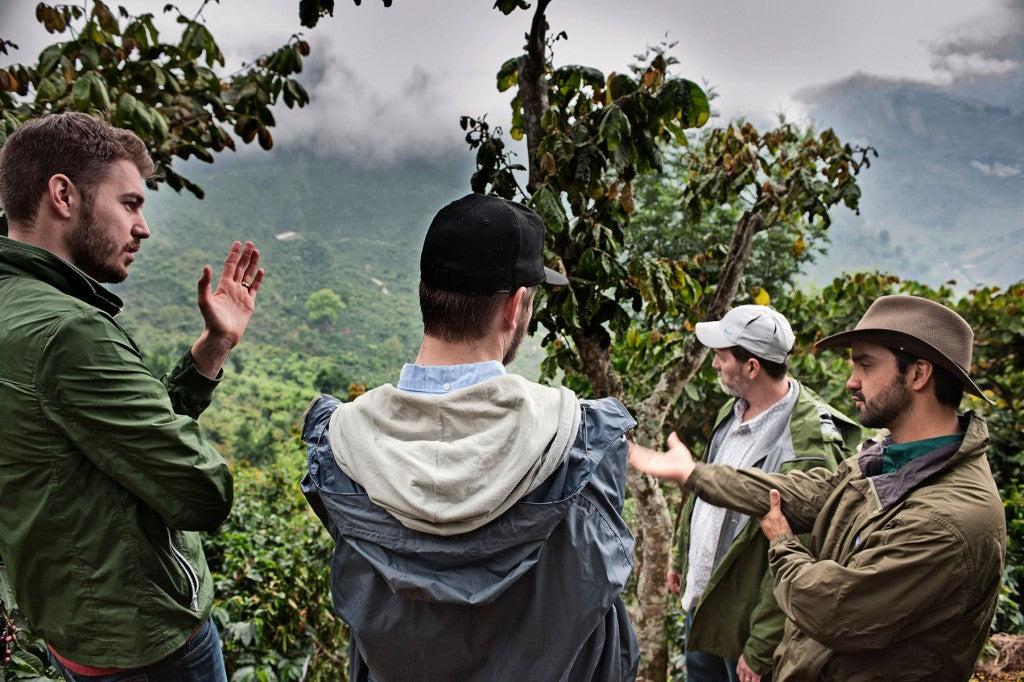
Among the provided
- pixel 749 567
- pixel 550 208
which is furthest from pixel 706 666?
pixel 550 208

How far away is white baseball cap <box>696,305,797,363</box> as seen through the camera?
2287mm

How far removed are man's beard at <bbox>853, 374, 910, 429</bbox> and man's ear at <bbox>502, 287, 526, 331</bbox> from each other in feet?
3.48

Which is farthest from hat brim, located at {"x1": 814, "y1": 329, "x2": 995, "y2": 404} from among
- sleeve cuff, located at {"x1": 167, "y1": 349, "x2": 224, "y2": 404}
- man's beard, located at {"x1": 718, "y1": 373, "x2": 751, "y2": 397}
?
sleeve cuff, located at {"x1": 167, "y1": 349, "x2": 224, "y2": 404}

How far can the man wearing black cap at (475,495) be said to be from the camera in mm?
981

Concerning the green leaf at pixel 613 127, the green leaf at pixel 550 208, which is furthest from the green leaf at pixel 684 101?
the green leaf at pixel 550 208

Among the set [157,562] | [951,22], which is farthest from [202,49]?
[951,22]

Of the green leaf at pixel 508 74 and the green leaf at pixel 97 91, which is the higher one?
→ the green leaf at pixel 508 74

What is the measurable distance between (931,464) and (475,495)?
1.20 metres

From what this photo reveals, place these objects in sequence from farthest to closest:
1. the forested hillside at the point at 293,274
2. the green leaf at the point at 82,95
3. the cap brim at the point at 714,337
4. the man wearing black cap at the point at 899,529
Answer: the forested hillside at the point at 293,274 → the green leaf at the point at 82,95 → the cap brim at the point at 714,337 → the man wearing black cap at the point at 899,529

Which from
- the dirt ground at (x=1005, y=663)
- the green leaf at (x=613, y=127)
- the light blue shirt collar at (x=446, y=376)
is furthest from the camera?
the dirt ground at (x=1005, y=663)

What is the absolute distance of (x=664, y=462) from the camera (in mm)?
1910

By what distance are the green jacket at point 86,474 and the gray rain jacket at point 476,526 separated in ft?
1.07

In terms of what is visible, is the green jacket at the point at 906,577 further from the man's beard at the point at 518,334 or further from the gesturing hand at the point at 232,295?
the gesturing hand at the point at 232,295

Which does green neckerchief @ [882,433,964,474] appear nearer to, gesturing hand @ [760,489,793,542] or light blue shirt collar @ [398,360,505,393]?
gesturing hand @ [760,489,793,542]
